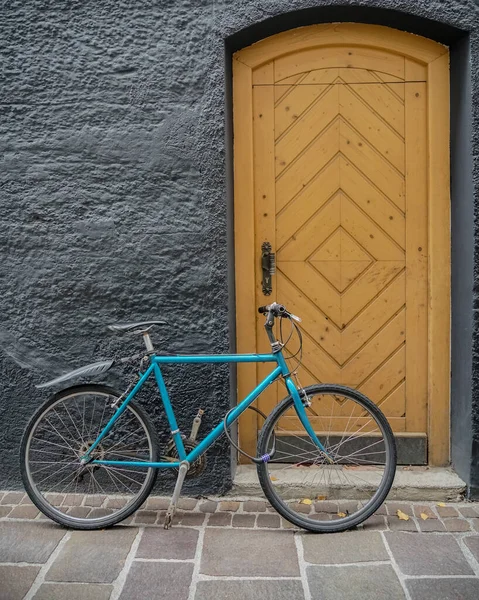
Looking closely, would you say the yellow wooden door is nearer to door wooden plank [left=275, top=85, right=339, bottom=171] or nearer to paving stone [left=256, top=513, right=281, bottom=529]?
door wooden plank [left=275, top=85, right=339, bottom=171]

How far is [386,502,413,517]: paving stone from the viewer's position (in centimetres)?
399

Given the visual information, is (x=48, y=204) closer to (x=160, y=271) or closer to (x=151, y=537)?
(x=160, y=271)

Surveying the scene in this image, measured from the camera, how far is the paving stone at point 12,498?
13.8 feet

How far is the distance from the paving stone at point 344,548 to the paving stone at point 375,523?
0.07m

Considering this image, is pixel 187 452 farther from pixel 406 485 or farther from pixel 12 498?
pixel 406 485

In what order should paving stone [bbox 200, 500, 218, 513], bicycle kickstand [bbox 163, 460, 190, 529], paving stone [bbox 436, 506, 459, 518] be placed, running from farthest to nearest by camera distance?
A: paving stone [bbox 200, 500, 218, 513]
paving stone [bbox 436, 506, 459, 518]
bicycle kickstand [bbox 163, 460, 190, 529]

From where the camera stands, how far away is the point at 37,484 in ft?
13.9

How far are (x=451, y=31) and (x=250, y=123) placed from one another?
1.38 m

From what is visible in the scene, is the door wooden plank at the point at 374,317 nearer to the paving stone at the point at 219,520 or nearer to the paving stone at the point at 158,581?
the paving stone at the point at 219,520

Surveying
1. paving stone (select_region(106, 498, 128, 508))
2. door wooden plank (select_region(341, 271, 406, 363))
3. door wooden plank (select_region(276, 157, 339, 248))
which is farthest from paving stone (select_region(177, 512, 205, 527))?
door wooden plank (select_region(276, 157, 339, 248))

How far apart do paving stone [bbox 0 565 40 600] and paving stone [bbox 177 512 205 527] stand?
2.96 ft

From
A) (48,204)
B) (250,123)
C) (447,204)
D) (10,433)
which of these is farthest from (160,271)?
(447,204)

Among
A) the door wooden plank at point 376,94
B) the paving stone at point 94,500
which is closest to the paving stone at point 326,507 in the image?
the paving stone at point 94,500

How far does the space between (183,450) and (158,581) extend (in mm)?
817
